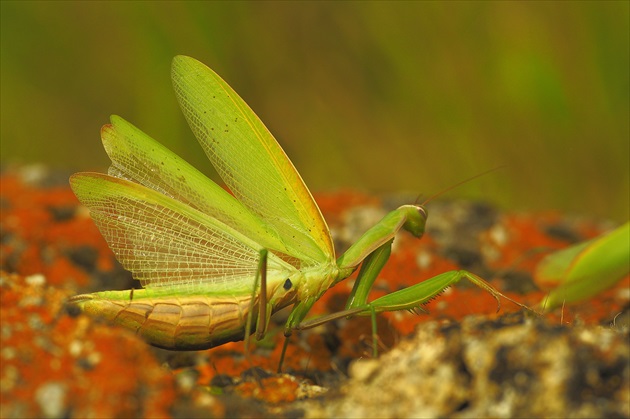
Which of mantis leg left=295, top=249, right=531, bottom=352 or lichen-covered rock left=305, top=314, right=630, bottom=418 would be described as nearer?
lichen-covered rock left=305, top=314, right=630, bottom=418

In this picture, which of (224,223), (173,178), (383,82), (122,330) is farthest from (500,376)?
(383,82)

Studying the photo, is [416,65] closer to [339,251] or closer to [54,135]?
[339,251]

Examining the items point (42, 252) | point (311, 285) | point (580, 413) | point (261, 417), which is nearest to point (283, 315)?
point (311, 285)

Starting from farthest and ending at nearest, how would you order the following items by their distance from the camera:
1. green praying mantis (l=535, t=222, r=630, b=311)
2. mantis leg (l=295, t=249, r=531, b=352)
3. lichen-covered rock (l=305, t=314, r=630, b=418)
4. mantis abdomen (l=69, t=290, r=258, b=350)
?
green praying mantis (l=535, t=222, r=630, b=311), mantis leg (l=295, t=249, r=531, b=352), mantis abdomen (l=69, t=290, r=258, b=350), lichen-covered rock (l=305, t=314, r=630, b=418)

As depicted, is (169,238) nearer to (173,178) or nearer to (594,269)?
(173,178)

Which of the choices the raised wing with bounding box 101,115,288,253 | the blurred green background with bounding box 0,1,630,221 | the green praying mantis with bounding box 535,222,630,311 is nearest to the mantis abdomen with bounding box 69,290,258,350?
the raised wing with bounding box 101,115,288,253

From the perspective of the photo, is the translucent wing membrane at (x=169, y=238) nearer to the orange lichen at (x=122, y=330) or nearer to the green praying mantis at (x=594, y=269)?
the orange lichen at (x=122, y=330)

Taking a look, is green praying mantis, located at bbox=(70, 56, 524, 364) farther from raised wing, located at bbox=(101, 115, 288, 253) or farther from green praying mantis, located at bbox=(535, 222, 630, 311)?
green praying mantis, located at bbox=(535, 222, 630, 311)

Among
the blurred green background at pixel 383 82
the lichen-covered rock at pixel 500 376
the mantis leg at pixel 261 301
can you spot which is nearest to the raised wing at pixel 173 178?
the mantis leg at pixel 261 301
